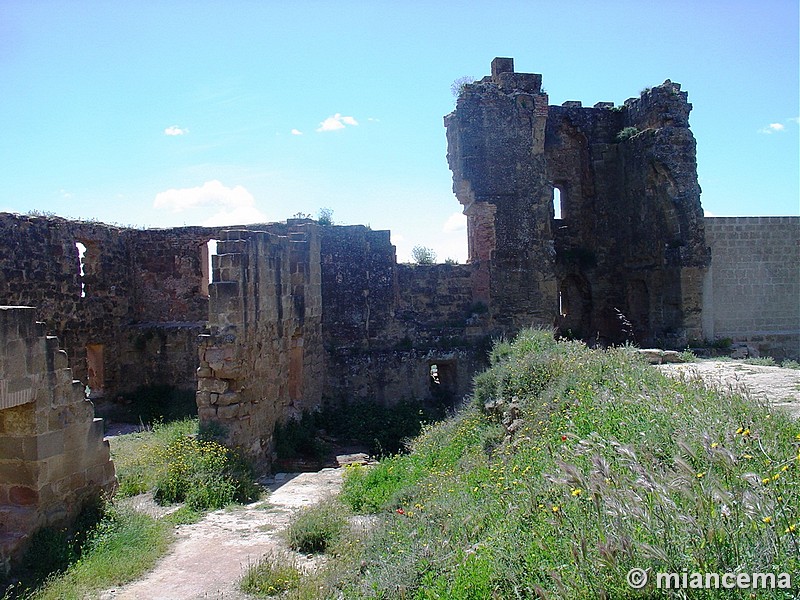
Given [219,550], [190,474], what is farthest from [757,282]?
[219,550]

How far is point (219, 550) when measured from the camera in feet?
23.7

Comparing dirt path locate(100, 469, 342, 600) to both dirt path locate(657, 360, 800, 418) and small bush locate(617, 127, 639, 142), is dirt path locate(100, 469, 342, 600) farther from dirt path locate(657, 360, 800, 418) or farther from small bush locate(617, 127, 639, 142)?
small bush locate(617, 127, 639, 142)

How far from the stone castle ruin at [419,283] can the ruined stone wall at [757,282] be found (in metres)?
0.04

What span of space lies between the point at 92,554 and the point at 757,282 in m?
17.1

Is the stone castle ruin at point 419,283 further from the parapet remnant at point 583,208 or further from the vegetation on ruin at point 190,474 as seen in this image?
the vegetation on ruin at point 190,474

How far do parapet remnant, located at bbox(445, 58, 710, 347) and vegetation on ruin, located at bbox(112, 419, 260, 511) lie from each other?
824 centimetres

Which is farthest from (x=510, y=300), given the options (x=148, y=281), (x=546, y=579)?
(x=546, y=579)

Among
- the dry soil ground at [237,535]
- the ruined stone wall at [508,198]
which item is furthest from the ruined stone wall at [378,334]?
the dry soil ground at [237,535]

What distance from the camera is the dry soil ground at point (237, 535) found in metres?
6.25

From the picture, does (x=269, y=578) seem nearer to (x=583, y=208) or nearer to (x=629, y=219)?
(x=629, y=219)

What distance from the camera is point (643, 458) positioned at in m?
4.68

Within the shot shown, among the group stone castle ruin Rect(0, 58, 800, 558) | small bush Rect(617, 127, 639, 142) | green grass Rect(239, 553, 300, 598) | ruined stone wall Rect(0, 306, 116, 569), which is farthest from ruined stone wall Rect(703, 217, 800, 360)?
ruined stone wall Rect(0, 306, 116, 569)

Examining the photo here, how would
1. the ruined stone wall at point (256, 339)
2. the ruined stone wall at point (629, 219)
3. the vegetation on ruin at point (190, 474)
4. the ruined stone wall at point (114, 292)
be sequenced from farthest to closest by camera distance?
the ruined stone wall at point (629, 219) → the ruined stone wall at point (114, 292) → the ruined stone wall at point (256, 339) → the vegetation on ruin at point (190, 474)

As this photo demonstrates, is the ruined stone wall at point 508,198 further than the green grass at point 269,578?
Yes
